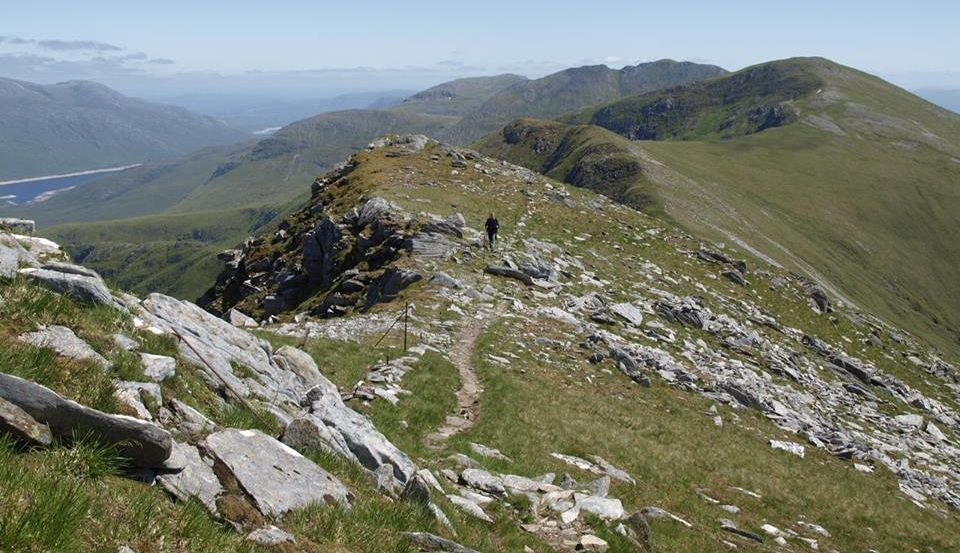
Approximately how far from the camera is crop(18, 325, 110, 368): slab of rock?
888 centimetres

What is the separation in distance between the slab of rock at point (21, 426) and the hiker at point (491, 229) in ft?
130

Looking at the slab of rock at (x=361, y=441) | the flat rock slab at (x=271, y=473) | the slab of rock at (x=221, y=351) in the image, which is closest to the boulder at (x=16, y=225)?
the slab of rock at (x=221, y=351)

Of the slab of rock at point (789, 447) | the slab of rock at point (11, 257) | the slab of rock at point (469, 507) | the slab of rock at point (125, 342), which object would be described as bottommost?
the slab of rock at point (789, 447)

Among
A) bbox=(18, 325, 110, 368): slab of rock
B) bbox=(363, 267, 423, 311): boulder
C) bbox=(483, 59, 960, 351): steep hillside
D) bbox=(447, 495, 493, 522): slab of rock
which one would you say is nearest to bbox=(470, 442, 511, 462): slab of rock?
bbox=(447, 495, 493, 522): slab of rock

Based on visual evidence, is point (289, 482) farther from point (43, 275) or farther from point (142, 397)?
point (43, 275)

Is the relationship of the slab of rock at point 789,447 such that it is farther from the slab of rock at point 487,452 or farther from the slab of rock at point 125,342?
the slab of rock at point 125,342

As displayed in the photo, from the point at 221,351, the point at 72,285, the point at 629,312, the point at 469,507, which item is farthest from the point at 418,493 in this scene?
the point at 629,312

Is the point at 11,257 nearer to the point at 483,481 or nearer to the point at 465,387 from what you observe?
the point at 483,481

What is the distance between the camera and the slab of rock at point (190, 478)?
7.31 m

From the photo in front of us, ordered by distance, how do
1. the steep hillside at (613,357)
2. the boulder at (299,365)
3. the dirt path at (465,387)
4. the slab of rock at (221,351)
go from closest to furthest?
the slab of rock at (221,351), the boulder at (299,365), the steep hillside at (613,357), the dirt path at (465,387)

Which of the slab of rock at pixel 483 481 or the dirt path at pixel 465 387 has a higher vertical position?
the slab of rock at pixel 483 481

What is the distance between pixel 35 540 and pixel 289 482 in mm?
3895

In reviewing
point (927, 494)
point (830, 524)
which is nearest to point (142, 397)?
point (830, 524)

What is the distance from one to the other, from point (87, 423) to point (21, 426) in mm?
631
